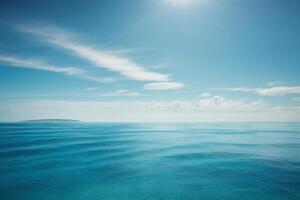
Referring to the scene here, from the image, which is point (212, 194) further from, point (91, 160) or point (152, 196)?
point (91, 160)

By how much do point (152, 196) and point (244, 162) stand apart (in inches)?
628

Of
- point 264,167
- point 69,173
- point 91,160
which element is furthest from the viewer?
point 91,160

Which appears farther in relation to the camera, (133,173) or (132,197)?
(133,173)

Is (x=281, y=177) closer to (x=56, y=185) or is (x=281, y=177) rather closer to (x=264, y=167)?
(x=264, y=167)

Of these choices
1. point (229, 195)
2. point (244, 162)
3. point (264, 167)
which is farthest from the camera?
point (244, 162)

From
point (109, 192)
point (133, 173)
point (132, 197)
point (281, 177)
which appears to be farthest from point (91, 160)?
point (281, 177)

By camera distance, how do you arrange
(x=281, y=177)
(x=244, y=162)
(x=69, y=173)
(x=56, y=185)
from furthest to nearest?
1. (x=244, y=162)
2. (x=69, y=173)
3. (x=281, y=177)
4. (x=56, y=185)

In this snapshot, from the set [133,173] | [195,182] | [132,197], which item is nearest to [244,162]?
[195,182]

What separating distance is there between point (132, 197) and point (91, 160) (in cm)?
1360

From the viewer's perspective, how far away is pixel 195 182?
1605 cm

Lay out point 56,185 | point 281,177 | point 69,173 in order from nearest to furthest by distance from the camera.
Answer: point 56,185 → point 281,177 → point 69,173

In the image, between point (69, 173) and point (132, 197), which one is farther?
Answer: point (69, 173)

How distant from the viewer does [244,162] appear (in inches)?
916

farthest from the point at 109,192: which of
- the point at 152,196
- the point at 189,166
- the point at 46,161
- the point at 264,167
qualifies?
the point at 264,167
